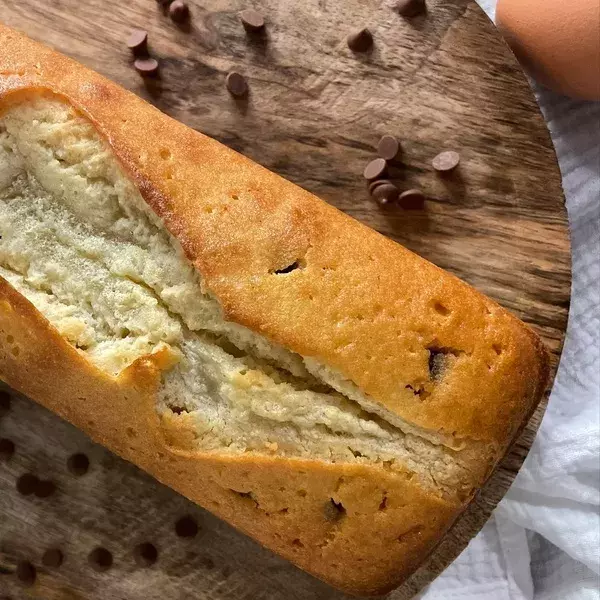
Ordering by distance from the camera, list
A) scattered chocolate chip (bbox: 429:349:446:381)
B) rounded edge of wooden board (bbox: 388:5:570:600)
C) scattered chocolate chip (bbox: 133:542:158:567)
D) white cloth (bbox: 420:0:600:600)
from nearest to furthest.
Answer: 1. scattered chocolate chip (bbox: 429:349:446:381)
2. rounded edge of wooden board (bbox: 388:5:570:600)
3. scattered chocolate chip (bbox: 133:542:158:567)
4. white cloth (bbox: 420:0:600:600)

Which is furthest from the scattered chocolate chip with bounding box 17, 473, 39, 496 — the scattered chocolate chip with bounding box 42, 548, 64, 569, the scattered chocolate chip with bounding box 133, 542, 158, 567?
the scattered chocolate chip with bounding box 133, 542, 158, 567

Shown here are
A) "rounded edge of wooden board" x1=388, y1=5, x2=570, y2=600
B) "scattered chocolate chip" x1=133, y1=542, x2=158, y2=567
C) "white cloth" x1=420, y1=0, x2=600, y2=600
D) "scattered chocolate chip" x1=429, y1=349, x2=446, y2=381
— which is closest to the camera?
"scattered chocolate chip" x1=429, y1=349, x2=446, y2=381

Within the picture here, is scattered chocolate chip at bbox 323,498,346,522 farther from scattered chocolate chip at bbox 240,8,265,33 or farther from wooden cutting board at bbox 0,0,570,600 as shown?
scattered chocolate chip at bbox 240,8,265,33

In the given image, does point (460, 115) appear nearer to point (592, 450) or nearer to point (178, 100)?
point (178, 100)

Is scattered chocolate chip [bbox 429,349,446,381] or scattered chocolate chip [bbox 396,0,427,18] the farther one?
scattered chocolate chip [bbox 396,0,427,18]

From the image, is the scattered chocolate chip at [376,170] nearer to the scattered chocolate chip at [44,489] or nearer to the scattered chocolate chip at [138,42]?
the scattered chocolate chip at [138,42]

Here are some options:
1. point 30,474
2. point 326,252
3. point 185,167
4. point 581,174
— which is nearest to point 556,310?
point 581,174

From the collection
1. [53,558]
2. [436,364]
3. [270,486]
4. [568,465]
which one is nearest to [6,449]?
[53,558]
